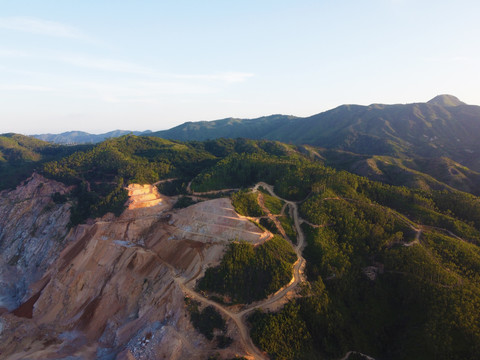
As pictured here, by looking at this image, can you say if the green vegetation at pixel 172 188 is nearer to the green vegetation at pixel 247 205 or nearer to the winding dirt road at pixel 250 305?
the green vegetation at pixel 247 205

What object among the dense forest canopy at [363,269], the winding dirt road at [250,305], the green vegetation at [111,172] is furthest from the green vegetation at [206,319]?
the green vegetation at [111,172]

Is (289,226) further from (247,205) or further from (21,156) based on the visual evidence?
(21,156)

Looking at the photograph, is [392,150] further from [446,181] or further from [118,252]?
[118,252]

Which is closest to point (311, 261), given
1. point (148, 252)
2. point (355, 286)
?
point (355, 286)

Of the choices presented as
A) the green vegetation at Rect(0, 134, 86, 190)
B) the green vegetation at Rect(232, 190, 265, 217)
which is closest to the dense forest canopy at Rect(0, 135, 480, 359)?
the green vegetation at Rect(232, 190, 265, 217)

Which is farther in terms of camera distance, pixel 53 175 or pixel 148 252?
pixel 53 175

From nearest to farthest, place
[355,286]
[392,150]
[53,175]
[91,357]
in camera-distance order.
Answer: [91,357] < [355,286] < [53,175] < [392,150]

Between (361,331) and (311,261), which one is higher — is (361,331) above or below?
below
